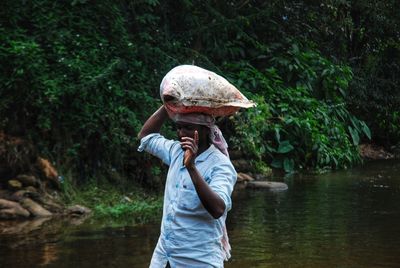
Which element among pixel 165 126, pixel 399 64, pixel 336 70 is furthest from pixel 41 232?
pixel 399 64

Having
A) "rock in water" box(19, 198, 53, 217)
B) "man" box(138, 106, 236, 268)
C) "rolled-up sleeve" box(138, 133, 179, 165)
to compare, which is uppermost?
"rolled-up sleeve" box(138, 133, 179, 165)

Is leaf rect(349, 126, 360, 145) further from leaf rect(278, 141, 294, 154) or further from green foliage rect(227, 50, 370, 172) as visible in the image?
leaf rect(278, 141, 294, 154)

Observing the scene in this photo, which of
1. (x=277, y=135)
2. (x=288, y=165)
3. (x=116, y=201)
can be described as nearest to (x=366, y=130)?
(x=288, y=165)

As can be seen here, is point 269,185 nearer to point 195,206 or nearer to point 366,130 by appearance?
point 366,130

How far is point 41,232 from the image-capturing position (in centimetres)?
802

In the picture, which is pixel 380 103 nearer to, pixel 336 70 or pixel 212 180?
pixel 336 70

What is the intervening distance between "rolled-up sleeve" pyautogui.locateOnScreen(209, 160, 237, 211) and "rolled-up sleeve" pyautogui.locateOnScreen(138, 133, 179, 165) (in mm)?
341

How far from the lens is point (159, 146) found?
3.87 meters

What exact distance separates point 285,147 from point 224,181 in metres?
10.5

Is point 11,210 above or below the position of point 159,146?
below

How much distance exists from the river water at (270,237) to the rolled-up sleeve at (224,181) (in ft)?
10.9

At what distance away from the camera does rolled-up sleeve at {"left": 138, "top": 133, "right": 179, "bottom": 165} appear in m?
3.79

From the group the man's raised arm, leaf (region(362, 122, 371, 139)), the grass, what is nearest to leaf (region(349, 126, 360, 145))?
leaf (region(362, 122, 371, 139))

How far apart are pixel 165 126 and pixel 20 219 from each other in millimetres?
2406
